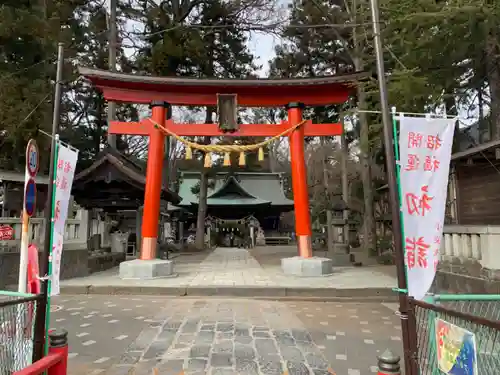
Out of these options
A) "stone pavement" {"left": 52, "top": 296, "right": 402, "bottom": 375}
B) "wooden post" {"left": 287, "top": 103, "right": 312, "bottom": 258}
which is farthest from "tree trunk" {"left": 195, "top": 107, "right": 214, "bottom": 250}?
"stone pavement" {"left": 52, "top": 296, "right": 402, "bottom": 375}

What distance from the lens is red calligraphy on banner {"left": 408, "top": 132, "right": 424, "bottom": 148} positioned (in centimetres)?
357

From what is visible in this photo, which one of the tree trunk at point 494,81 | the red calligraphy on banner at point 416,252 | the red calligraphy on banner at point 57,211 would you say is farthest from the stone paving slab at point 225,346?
the tree trunk at point 494,81

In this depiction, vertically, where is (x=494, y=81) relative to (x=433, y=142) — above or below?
above

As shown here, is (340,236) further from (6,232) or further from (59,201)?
(59,201)

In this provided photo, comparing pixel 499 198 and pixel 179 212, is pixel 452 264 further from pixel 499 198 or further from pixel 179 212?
pixel 179 212

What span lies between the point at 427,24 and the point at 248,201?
25156 mm

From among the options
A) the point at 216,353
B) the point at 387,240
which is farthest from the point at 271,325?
the point at 387,240

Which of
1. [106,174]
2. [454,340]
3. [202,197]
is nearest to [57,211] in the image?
[454,340]

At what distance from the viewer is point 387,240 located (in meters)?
17.8

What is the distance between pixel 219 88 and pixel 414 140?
9.00 metres

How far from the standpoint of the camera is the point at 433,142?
3623 millimetres

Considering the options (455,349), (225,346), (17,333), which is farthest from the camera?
(225,346)

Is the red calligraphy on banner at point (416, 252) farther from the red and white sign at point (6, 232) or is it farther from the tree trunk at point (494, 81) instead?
the red and white sign at point (6, 232)

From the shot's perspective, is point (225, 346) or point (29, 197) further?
point (225, 346)
